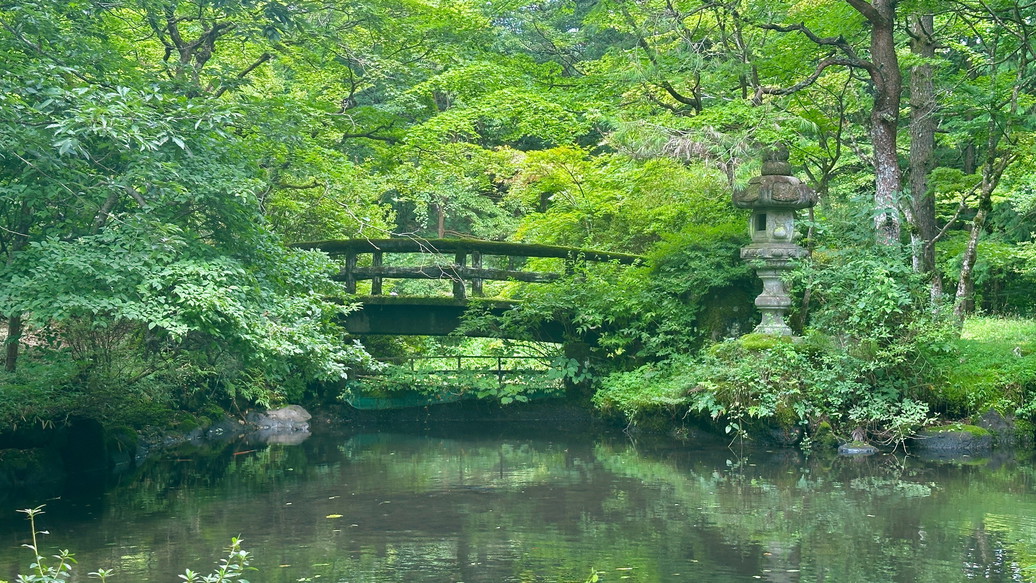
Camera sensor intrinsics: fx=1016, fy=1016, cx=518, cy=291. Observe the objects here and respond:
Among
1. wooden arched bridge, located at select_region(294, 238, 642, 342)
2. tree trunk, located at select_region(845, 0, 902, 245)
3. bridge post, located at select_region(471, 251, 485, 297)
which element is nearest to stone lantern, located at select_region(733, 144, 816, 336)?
tree trunk, located at select_region(845, 0, 902, 245)

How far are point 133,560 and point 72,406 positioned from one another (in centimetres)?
527

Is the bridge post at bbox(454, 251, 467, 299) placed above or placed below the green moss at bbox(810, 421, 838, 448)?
above

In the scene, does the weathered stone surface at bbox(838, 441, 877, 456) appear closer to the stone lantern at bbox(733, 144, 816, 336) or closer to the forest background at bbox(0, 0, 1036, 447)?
the forest background at bbox(0, 0, 1036, 447)

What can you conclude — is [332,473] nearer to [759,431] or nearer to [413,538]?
[413,538]

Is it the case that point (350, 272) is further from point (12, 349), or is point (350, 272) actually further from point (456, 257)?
point (12, 349)

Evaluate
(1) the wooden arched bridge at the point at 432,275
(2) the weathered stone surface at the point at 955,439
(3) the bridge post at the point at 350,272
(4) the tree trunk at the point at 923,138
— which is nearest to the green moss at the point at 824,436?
(2) the weathered stone surface at the point at 955,439

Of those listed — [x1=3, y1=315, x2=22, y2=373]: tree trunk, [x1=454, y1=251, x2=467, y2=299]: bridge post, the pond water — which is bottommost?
the pond water

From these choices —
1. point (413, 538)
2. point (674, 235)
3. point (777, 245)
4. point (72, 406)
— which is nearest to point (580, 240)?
point (674, 235)

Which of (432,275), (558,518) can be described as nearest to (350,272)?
(432,275)

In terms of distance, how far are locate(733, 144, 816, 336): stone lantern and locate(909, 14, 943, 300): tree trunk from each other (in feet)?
5.34

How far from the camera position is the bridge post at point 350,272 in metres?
15.8

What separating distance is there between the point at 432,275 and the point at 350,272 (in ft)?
4.37

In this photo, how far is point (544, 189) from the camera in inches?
766

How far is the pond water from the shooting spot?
6426 mm
